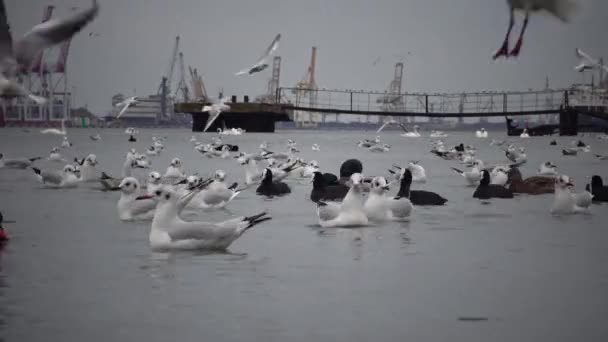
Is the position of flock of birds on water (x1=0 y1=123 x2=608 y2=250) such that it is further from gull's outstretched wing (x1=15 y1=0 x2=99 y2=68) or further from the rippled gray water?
gull's outstretched wing (x1=15 y1=0 x2=99 y2=68)

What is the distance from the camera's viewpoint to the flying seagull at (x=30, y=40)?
1545 cm

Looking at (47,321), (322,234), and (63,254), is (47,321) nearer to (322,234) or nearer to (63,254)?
(63,254)

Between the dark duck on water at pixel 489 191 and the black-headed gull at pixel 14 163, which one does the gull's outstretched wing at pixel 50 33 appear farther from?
the black-headed gull at pixel 14 163

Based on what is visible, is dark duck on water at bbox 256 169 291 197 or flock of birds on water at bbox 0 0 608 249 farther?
dark duck on water at bbox 256 169 291 197

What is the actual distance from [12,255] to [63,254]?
28.1 inches

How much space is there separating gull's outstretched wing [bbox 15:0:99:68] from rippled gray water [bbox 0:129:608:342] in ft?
9.33

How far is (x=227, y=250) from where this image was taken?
612 inches

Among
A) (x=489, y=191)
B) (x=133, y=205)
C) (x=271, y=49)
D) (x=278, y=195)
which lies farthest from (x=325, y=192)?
(x=271, y=49)

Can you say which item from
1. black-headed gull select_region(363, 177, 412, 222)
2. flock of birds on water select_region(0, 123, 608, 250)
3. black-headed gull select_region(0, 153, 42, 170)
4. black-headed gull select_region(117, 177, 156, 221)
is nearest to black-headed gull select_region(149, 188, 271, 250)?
flock of birds on water select_region(0, 123, 608, 250)

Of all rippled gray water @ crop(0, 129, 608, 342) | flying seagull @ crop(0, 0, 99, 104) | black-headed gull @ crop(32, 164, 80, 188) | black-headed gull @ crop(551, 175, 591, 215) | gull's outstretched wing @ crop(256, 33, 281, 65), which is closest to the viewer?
rippled gray water @ crop(0, 129, 608, 342)

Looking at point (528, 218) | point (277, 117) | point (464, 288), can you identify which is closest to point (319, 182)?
point (528, 218)

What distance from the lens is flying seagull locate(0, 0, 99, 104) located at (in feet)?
50.7

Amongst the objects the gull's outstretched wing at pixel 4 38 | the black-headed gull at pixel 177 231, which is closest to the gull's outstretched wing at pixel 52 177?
the gull's outstretched wing at pixel 4 38

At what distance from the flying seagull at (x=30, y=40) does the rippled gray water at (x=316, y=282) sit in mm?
2561
